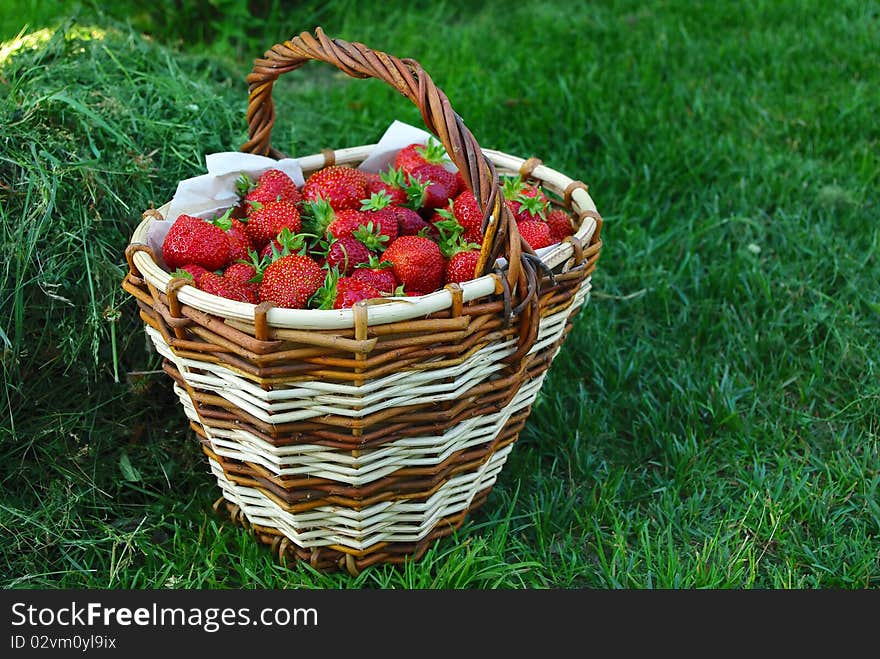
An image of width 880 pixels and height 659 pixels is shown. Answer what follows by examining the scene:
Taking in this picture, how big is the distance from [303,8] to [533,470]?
8.88 feet

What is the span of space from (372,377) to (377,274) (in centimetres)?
23

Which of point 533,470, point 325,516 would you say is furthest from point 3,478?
point 533,470

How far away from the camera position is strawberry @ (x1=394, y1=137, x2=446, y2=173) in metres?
1.91

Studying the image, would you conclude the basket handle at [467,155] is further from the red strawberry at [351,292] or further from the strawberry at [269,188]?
the strawberry at [269,188]

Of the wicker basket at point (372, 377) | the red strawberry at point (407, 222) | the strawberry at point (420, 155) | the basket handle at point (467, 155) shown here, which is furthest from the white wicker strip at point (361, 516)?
the strawberry at point (420, 155)

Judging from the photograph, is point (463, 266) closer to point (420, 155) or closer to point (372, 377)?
point (372, 377)

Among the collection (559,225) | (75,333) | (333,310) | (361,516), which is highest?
(333,310)

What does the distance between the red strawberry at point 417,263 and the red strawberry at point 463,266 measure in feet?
0.07

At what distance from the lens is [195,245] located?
1.62m

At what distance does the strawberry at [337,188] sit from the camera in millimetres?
1783

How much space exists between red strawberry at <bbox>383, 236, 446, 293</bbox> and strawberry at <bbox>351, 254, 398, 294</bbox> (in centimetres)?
2

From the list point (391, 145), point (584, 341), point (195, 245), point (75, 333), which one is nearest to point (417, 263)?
point (195, 245)

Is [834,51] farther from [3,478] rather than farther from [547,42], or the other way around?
[3,478]

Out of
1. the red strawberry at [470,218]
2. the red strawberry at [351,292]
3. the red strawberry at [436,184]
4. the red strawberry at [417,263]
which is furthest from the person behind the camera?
the red strawberry at [436,184]
